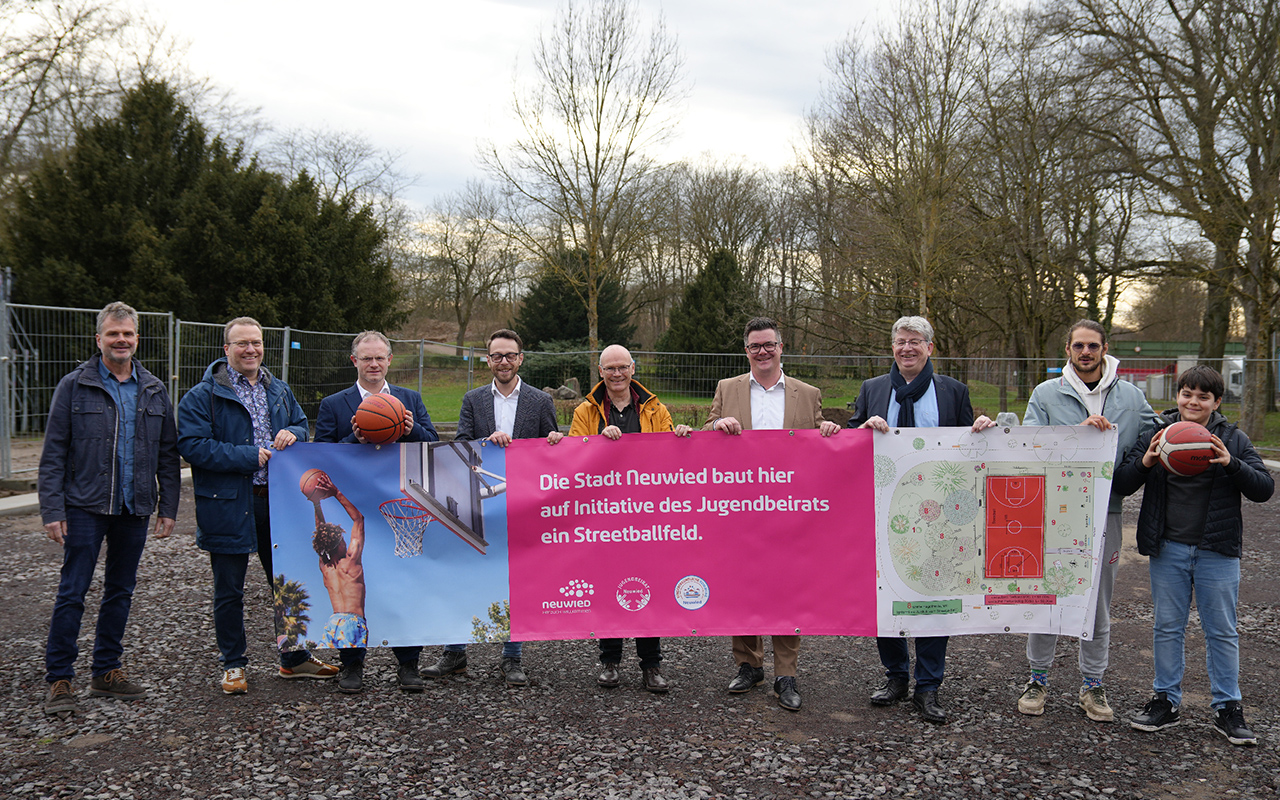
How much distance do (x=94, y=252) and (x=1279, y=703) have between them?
2003 cm

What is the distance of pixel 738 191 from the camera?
130 ft

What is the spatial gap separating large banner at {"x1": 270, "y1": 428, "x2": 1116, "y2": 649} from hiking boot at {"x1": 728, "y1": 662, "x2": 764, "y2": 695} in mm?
313

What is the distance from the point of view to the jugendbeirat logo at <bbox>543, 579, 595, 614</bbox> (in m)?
4.79

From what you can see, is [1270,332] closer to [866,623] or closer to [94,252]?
[866,623]

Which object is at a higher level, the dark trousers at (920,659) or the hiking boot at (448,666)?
the dark trousers at (920,659)

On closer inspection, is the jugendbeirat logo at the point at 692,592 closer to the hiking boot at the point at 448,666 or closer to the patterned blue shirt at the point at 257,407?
the hiking boot at the point at 448,666

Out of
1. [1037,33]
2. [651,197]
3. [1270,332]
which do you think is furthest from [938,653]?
[651,197]

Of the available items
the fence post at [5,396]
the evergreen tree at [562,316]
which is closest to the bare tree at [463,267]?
the evergreen tree at [562,316]

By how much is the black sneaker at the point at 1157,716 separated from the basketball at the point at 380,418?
4.29 meters

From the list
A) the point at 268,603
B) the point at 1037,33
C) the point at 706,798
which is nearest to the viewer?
the point at 706,798

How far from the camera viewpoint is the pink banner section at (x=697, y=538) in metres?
4.73

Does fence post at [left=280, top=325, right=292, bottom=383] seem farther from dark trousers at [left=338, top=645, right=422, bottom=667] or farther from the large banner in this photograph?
dark trousers at [left=338, top=645, right=422, bottom=667]

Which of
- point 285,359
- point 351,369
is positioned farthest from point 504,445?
point 351,369

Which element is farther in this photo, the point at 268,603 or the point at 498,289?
the point at 498,289
